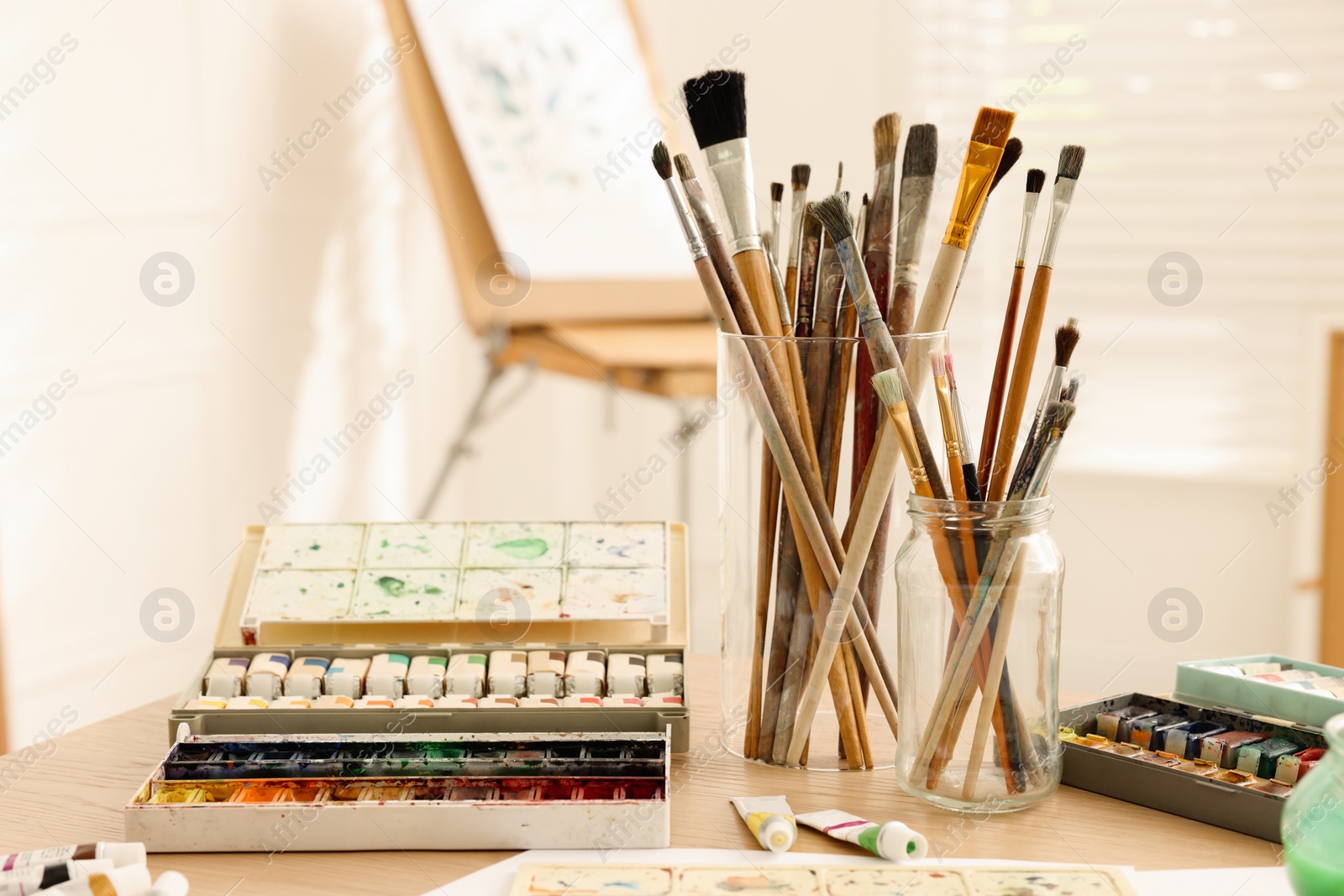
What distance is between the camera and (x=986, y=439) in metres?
0.73

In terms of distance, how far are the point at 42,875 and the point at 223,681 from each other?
8.4 inches

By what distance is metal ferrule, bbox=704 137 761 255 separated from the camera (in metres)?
0.77

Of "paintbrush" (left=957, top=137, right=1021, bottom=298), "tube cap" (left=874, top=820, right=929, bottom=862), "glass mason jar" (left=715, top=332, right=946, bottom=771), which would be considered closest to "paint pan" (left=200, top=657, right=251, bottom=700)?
"glass mason jar" (left=715, top=332, right=946, bottom=771)

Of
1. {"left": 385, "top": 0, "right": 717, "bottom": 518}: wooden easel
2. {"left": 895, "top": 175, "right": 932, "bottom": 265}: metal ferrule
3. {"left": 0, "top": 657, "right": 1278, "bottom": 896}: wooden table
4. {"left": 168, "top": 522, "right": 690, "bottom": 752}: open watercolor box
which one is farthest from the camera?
{"left": 385, "top": 0, "right": 717, "bottom": 518}: wooden easel

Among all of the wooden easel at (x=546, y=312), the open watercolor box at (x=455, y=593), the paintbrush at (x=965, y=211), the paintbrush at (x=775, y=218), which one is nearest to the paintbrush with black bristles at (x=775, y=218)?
the paintbrush at (x=775, y=218)

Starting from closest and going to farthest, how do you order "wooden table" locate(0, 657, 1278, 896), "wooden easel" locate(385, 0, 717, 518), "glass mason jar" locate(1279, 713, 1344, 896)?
"glass mason jar" locate(1279, 713, 1344, 896) < "wooden table" locate(0, 657, 1278, 896) < "wooden easel" locate(385, 0, 717, 518)

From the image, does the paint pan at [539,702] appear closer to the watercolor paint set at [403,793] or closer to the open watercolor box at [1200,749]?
the watercolor paint set at [403,793]

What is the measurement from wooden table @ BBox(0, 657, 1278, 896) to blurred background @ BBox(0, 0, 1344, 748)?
0.93 m

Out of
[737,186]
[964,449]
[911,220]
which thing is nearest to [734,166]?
[737,186]

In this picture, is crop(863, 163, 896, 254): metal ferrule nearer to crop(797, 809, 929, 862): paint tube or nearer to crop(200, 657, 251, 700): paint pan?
crop(797, 809, 929, 862): paint tube

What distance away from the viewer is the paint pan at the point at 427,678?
82cm

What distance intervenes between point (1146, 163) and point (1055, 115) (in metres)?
0.20

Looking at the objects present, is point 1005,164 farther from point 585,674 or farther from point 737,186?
point 585,674

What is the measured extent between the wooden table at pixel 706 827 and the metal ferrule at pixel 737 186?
1.13ft
